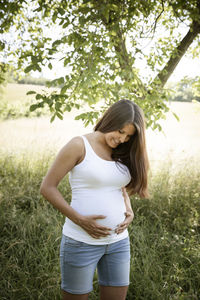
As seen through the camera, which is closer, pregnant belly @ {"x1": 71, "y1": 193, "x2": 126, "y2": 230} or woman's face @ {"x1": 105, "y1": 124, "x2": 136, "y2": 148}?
pregnant belly @ {"x1": 71, "y1": 193, "x2": 126, "y2": 230}

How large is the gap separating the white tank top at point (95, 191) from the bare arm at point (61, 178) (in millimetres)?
49

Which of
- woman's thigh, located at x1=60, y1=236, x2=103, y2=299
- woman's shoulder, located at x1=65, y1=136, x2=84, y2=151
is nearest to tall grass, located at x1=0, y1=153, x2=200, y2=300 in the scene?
woman's thigh, located at x1=60, y1=236, x2=103, y2=299

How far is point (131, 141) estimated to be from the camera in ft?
6.28

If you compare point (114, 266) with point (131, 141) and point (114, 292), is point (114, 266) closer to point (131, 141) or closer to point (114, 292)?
Result: point (114, 292)

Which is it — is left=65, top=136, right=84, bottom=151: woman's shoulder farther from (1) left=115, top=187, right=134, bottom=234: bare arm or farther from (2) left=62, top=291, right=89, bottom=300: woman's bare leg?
(2) left=62, top=291, right=89, bottom=300: woman's bare leg

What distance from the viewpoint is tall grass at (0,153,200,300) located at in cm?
247

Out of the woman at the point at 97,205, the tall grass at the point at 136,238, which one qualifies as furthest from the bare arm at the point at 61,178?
the tall grass at the point at 136,238

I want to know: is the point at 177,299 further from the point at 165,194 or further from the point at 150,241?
the point at 165,194

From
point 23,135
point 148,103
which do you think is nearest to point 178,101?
point 23,135

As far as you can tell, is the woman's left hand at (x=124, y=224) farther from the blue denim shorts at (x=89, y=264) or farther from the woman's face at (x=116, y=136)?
the woman's face at (x=116, y=136)

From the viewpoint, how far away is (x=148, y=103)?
113 inches

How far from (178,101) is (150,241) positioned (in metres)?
32.1

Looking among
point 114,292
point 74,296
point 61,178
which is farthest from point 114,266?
point 61,178

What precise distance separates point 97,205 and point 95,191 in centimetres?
10
